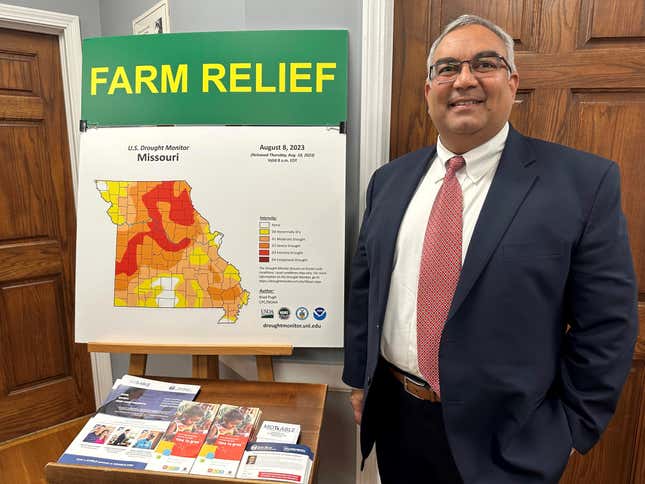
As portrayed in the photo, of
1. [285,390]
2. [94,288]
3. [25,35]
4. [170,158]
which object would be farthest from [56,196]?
[285,390]

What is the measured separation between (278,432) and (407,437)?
1.14ft

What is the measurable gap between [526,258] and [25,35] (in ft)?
8.41

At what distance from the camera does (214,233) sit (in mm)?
1306

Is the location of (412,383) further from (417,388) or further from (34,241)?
(34,241)

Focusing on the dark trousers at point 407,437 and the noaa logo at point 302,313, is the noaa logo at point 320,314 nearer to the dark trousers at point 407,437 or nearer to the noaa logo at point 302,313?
the noaa logo at point 302,313

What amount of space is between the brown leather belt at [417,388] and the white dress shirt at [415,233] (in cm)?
2

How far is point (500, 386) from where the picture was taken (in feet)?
2.92

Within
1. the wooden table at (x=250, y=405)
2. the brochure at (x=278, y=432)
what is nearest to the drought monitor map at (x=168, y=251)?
the wooden table at (x=250, y=405)

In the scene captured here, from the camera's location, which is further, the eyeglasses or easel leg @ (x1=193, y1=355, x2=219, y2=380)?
easel leg @ (x1=193, y1=355, x2=219, y2=380)

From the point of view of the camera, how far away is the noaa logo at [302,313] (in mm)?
1318

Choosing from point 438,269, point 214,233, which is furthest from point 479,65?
point 214,233

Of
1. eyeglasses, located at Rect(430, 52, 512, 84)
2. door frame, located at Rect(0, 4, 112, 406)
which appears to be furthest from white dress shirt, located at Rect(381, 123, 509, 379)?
door frame, located at Rect(0, 4, 112, 406)

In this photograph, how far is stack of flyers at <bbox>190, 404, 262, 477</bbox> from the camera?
0.99m

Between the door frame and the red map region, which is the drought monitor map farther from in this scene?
the door frame
